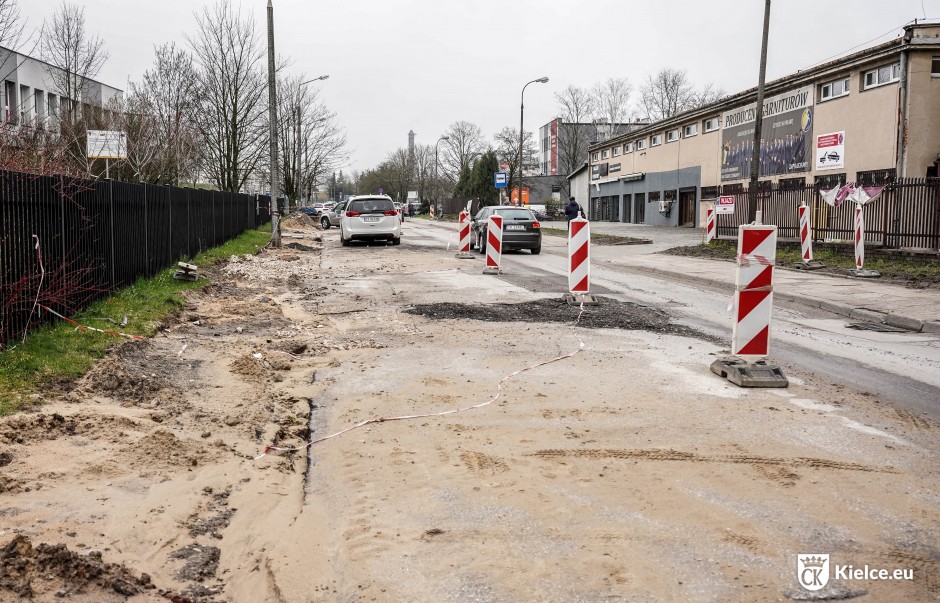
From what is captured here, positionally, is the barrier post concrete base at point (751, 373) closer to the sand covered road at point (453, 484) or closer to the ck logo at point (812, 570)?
the sand covered road at point (453, 484)

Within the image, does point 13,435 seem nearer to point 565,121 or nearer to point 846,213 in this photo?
point 846,213

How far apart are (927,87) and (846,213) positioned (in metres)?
6.58

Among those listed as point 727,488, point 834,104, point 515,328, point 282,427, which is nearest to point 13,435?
point 282,427

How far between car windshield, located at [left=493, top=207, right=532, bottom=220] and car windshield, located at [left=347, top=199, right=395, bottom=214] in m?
5.76

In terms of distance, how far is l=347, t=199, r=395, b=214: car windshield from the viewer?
29.1m

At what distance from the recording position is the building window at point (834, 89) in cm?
3133

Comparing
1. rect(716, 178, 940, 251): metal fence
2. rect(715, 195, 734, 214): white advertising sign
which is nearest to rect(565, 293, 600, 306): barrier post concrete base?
rect(716, 178, 940, 251): metal fence

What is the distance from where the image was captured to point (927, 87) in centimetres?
2666

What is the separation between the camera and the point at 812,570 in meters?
3.47

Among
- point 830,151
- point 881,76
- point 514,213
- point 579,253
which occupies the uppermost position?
point 881,76

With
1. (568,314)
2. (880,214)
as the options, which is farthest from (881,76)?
(568,314)

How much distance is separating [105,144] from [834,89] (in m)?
27.7

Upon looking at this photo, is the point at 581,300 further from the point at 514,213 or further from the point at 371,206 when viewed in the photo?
the point at 371,206

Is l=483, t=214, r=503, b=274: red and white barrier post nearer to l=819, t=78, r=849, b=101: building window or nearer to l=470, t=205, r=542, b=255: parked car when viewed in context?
l=470, t=205, r=542, b=255: parked car
